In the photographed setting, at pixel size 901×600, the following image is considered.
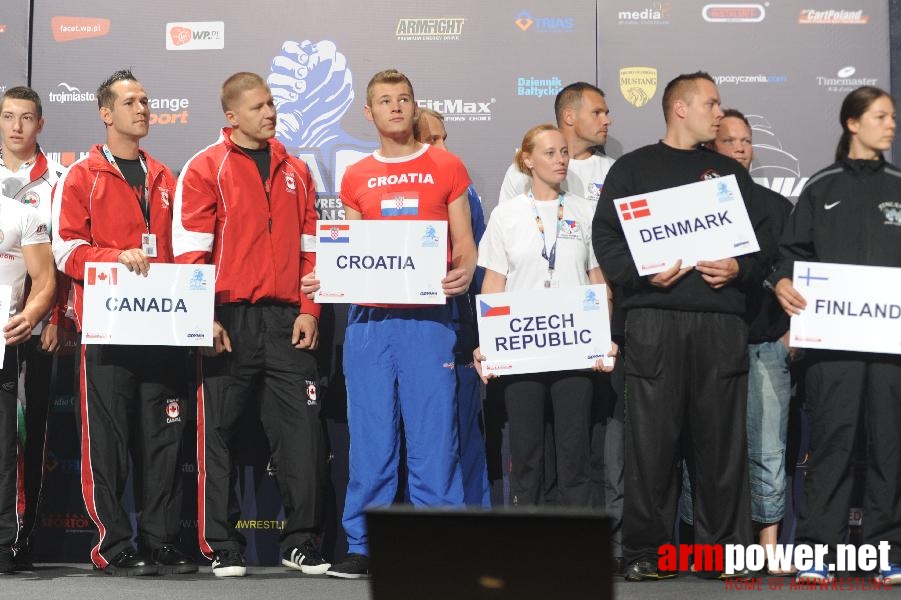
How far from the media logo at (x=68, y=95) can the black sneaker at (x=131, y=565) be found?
2.43m

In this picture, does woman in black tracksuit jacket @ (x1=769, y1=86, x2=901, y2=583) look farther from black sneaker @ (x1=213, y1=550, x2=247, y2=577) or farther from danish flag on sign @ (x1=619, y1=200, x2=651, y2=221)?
black sneaker @ (x1=213, y1=550, x2=247, y2=577)

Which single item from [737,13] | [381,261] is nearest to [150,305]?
[381,261]

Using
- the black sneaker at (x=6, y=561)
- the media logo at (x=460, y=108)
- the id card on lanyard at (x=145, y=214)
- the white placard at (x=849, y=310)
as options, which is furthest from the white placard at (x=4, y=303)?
the white placard at (x=849, y=310)

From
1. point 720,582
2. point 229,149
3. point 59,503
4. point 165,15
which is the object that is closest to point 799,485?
point 720,582

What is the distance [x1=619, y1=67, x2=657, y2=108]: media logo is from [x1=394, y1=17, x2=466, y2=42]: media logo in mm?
889

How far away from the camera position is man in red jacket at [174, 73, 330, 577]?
15.8ft

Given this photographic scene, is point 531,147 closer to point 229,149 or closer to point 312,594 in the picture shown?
point 229,149

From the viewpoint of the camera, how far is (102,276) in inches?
184

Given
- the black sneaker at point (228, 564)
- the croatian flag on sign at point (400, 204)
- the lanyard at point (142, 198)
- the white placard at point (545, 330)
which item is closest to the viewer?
the white placard at point (545, 330)

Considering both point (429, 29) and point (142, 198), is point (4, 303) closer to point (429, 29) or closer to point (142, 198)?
point (142, 198)

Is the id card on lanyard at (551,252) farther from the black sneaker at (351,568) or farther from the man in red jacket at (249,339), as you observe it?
the black sneaker at (351,568)

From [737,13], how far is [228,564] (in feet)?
12.1

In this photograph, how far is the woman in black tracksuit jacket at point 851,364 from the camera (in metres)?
4.36

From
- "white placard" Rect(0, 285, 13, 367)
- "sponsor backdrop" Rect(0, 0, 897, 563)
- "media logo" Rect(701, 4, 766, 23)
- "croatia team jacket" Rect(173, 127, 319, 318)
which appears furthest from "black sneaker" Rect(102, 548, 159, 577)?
"media logo" Rect(701, 4, 766, 23)
